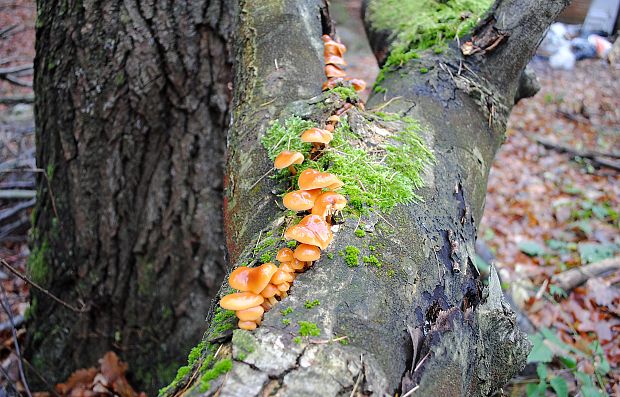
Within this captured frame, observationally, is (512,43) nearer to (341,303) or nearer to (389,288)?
(389,288)

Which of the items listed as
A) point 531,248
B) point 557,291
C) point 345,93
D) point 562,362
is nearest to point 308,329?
point 345,93

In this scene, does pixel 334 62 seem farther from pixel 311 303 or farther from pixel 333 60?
pixel 311 303

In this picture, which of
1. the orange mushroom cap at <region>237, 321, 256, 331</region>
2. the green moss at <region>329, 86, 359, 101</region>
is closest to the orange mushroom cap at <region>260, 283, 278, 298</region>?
the orange mushroom cap at <region>237, 321, 256, 331</region>

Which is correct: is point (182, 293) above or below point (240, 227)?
below

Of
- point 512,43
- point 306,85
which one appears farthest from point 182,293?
point 512,43

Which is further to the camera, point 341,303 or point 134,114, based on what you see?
point 134,114
